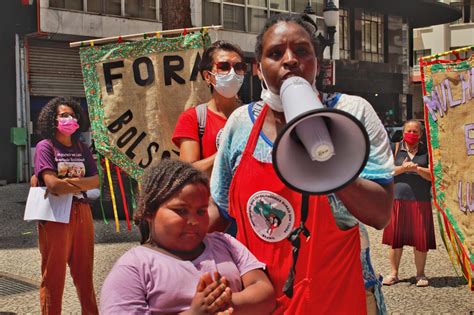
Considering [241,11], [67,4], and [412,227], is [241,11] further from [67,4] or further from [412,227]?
[412,227]

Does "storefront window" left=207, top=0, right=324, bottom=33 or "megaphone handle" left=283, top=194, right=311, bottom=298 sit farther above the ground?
"storefront window" left=207, top=0, right=324, bottom=33

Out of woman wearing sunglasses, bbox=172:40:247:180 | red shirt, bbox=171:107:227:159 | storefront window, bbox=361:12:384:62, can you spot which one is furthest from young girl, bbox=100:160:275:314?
storefront window, bbox=361:12:384:62

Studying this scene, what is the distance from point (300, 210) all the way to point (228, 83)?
1.76 metres

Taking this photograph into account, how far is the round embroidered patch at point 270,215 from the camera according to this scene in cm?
194

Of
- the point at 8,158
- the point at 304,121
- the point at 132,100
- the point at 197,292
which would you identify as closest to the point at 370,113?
the point at 304,121

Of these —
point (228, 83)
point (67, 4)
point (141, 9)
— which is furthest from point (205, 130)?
point (141, 9)

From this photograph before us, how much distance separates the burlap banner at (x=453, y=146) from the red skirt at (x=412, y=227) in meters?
1.85

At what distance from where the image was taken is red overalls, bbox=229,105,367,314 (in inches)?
75.7

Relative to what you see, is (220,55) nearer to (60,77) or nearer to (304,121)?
(304,121)

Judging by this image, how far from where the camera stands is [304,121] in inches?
63.8

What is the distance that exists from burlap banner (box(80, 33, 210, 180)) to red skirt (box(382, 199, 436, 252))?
2634 millimetres

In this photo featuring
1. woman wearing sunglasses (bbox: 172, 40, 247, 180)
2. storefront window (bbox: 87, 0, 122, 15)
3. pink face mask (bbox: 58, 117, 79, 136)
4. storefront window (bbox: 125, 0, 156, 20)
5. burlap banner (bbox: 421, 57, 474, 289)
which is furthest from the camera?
storefront window (bbox: 125, 0, 156, 20)

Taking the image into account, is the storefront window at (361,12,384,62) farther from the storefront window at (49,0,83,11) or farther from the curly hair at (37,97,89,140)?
the curly hair at (37,97,89,140)

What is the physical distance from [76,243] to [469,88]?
110 inches
